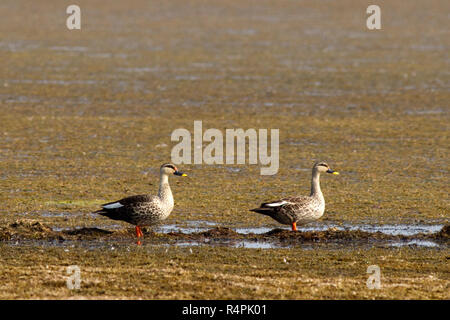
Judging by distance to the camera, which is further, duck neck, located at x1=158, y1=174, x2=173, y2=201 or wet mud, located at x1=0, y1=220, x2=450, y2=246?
duck neck, located at x1=158, y1=174, x2=173, y2=201

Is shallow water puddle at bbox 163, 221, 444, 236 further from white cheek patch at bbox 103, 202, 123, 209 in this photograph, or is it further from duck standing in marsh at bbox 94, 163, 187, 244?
white cheek patch at bbox 103, 202, 123, 209

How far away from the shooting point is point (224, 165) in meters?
20.4

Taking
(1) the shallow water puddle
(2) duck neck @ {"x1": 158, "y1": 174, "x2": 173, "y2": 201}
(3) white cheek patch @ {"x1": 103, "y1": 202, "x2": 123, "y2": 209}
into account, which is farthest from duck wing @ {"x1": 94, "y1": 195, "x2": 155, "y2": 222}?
(1) the shallow water puddle

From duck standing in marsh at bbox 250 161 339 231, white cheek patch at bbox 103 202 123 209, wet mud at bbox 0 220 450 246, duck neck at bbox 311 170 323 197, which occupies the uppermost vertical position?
duck neck at bbox 311 170 323 197

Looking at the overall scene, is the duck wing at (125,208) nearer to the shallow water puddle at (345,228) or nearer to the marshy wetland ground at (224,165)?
the marshy wetland ground at (224,165)

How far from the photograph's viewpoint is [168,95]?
3148 centimetres

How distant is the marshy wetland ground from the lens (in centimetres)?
1134

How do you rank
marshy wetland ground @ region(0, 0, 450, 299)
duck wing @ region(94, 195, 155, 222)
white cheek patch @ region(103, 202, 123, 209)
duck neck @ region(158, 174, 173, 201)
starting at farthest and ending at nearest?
duck neck @ region(158, 174, 173, 201) < white cheek patch @ region(103, 202, 123, 209) < duck wing @ region(94, 195, 155, 222) < marshy wetland ground @ region(0, 0, 450, 299)

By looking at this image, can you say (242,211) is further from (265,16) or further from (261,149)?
(265,16)

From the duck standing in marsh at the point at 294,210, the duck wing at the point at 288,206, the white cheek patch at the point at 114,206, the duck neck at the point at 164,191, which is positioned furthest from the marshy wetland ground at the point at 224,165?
the duck neck at the point at 164,191

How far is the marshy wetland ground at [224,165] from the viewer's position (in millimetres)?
11336

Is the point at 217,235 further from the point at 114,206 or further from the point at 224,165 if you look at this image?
the point at 224,165

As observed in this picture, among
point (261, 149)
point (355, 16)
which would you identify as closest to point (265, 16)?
point (355, 16)

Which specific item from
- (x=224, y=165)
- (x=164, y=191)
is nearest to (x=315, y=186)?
(x=164, y=191)
